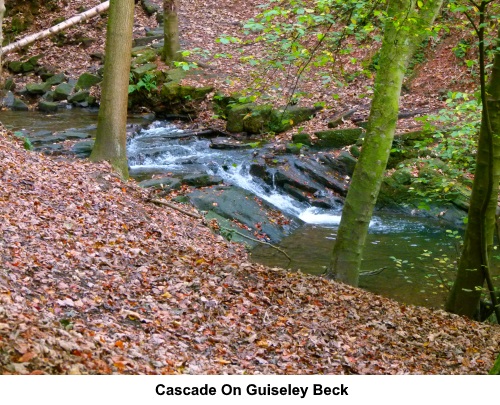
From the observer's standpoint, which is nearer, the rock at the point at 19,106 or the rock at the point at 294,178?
the rock at the point at 294,178

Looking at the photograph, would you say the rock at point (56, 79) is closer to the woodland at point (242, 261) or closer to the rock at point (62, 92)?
the rock at point (62, 92)

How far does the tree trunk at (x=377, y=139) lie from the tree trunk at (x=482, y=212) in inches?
42.4

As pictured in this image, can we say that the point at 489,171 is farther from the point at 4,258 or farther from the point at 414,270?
the point at 4,258

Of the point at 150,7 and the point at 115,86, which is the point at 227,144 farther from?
the point at 150,7

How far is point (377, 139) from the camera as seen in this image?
7617 mm

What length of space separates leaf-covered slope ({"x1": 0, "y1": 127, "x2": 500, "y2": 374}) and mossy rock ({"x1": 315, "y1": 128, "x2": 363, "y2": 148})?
25.3 ft

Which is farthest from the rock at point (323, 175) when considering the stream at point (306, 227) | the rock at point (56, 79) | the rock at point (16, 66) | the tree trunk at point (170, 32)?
the rock at point (16, 66)

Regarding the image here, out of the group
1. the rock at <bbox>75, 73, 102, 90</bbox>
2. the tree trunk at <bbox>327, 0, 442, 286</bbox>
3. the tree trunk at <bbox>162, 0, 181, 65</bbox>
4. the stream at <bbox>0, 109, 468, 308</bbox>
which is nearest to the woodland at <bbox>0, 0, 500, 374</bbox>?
the tree trunk at <bbox>327, 0, 442, 286</bbox>

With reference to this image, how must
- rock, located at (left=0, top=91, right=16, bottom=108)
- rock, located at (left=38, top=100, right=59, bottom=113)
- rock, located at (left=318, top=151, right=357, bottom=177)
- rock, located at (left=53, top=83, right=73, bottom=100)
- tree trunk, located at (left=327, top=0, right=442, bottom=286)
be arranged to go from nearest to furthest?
tree trunk, located at (left=327, top=0, right=442, bottom=286), rock, located at (left=318, top=151, right=357, bottom=177), rock, located at (left=38, top=100, right=59, bottom=113), rock, located at (left=0, top=91, right=16, bottom=108), rock, located at (left=53, top=83, right=73, bottom=100)

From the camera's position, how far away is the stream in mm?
10336

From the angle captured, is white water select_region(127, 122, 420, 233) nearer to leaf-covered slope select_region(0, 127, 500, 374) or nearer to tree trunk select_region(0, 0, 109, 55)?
tree trunk select_region(0, 0, 109, 55)

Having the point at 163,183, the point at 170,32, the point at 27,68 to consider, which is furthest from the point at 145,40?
the point at 163,183

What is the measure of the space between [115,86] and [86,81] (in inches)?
441

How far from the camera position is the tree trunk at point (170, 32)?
749 inches
